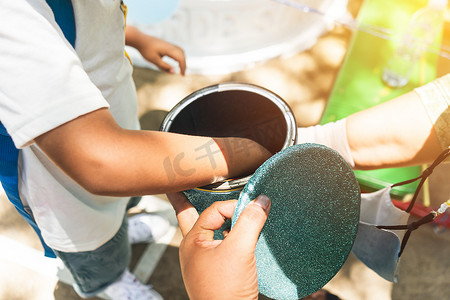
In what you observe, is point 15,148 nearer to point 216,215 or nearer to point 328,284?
point 216,215

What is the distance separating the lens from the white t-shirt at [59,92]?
1.71ft

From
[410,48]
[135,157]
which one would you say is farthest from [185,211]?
[410,48]

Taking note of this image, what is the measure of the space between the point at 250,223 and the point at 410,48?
75.4 inches

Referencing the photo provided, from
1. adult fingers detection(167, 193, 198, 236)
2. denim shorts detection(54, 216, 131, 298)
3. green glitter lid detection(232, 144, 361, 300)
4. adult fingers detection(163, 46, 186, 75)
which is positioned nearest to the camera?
green glitter lid detection(232, 144, 361, 300)

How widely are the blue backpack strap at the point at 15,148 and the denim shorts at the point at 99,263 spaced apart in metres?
0.19

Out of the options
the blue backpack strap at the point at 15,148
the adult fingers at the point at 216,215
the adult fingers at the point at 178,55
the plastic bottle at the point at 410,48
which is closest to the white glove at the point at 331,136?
the adult fingers at the point at 216,215

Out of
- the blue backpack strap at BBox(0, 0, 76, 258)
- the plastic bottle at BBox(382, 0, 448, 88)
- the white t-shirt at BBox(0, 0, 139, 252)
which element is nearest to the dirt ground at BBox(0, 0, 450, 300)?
the plastic bottle at BBox(382, 0, 448, 88)

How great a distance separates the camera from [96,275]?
1254 millimetres

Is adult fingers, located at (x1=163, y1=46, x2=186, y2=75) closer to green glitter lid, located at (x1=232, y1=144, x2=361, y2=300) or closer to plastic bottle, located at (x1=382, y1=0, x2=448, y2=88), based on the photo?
green glitter lid, located at (x1=232, y1=144, x2=361, y2=300)

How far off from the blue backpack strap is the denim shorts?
188mm

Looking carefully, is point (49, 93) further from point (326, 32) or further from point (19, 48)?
point (326, 32)

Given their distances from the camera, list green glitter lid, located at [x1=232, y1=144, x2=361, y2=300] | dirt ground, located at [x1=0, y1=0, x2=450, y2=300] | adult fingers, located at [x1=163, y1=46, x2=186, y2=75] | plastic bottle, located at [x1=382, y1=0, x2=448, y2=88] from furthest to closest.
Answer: plastic bottle, located at [x1=382, y1=0, x2=448, y2=88]
dirt ground, located at [x1=0, y1=0, x2=450, y2=300]
adult fingers, located at [x1=163, y1=46, x2=186, y2=75]
green glitter lid, located at [x1=232, y1=144, x2=361, y2=300]

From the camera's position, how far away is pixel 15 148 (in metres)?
0.78

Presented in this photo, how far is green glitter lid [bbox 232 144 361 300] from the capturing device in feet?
2.06
